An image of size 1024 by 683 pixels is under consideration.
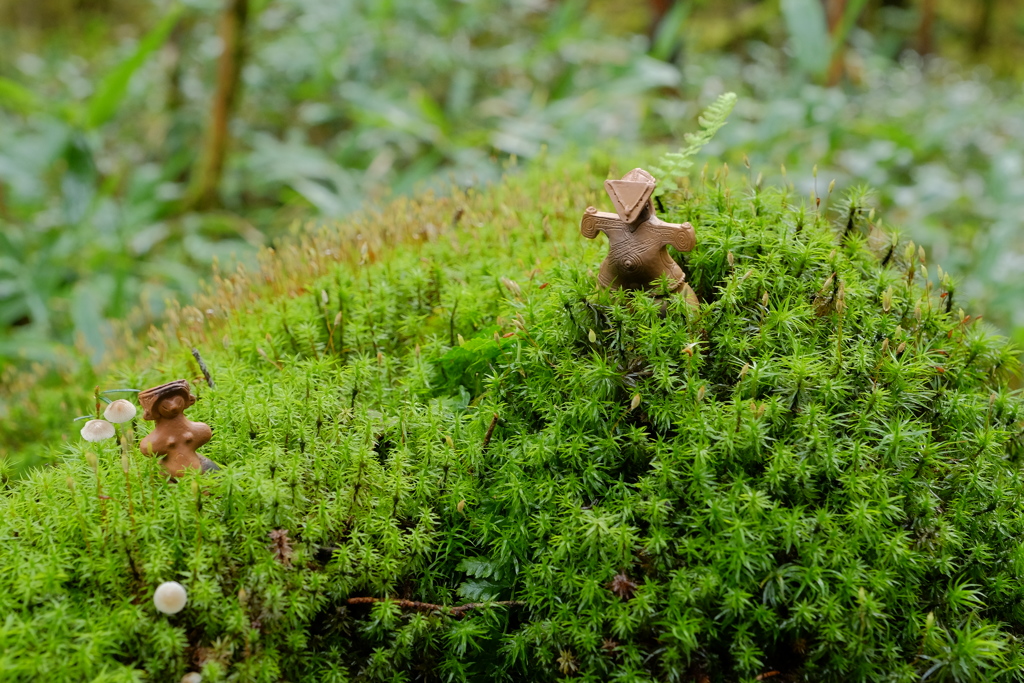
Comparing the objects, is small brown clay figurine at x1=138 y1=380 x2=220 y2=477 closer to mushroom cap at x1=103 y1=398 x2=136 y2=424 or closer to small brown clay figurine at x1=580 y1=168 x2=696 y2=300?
mushroom cap at x1=103 y1=398 x2=136 y2=424

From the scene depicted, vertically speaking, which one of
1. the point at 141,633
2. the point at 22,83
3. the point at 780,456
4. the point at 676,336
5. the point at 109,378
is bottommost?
the point at 22,83

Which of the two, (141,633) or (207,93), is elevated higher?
Result: (141,633)

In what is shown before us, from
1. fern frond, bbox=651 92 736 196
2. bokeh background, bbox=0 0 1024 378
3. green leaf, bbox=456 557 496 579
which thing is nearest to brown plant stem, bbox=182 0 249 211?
bokeh background, bbox=0 0 1024 378

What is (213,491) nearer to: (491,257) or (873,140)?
(491,257)

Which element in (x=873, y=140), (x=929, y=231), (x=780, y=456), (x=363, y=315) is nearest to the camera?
(x=780, y=456)

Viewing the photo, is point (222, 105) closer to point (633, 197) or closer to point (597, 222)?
point (597, 222)

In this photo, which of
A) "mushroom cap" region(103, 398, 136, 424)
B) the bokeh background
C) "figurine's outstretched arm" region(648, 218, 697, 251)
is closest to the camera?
"mushroom cap" region(103, 398, 136, 424)

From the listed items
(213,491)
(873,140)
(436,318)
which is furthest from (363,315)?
(873,140)

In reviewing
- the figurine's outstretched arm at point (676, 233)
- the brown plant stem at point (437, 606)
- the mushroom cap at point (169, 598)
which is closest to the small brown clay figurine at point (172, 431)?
the mushroom cap at point (169, 598)
